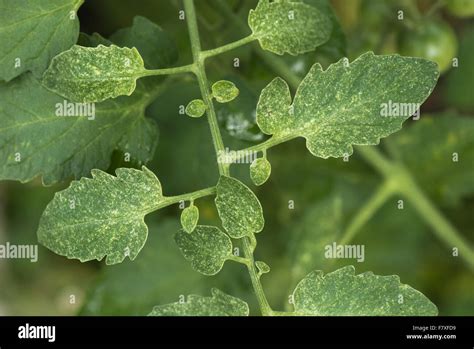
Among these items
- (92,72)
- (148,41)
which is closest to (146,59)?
(148,41)

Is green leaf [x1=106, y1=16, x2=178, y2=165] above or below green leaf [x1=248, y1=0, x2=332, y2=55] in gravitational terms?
below

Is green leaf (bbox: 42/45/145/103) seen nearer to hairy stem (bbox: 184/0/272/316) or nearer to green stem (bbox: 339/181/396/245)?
hairy stem (bbox: 184/0/272/316)

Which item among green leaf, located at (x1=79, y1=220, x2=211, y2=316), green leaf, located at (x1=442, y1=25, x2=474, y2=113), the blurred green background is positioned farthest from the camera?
green leaf, located at (x1=442, y1=25, x2=474, y2=113)

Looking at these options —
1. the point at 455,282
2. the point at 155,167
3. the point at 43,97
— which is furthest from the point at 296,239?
the point at 43,97

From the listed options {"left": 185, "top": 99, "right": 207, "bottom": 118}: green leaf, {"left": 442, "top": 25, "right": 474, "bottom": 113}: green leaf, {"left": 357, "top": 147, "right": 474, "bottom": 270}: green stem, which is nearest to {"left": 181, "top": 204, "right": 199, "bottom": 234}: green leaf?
{"left": 185, "top": 99, "right": 207, "bottom": 118}: green leaf

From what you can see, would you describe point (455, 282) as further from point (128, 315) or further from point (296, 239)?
point (128, 315)

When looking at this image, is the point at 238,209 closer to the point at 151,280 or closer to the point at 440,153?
the point at 151,280
